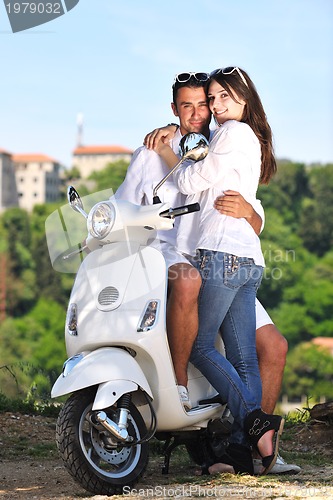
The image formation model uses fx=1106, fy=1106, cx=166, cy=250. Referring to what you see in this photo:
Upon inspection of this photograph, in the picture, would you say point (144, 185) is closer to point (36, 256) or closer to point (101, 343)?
point (101, 343)

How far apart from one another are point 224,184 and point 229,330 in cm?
60

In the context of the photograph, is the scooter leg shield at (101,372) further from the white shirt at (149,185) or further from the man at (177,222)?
the white shirt at (149,185)

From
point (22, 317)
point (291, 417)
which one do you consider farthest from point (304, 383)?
point (291, 417)

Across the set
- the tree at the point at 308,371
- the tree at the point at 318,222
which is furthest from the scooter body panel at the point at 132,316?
the tree at the point at 318,222

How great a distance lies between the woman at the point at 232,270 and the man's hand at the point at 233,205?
25 mm

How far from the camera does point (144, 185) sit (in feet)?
15.3

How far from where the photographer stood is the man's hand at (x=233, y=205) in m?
4.47

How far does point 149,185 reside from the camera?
4.66 meters

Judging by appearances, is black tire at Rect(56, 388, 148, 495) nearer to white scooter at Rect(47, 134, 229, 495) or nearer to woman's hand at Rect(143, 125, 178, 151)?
white scooter at Rect(47, 134, 229, 495)

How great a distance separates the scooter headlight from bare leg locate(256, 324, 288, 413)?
93 cm

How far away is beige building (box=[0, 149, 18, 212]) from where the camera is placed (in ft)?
369

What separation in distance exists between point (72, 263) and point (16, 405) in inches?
91.9

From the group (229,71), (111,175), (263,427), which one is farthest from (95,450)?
(111,175)
